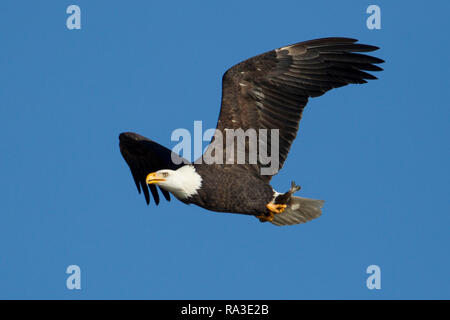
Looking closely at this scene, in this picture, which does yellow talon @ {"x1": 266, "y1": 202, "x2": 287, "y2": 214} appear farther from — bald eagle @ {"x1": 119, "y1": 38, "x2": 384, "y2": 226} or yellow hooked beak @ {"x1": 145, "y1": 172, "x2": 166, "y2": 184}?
yellow hooked beak @ {"x1": 145, "y1": 172, "x2": 166, "y2": 184}

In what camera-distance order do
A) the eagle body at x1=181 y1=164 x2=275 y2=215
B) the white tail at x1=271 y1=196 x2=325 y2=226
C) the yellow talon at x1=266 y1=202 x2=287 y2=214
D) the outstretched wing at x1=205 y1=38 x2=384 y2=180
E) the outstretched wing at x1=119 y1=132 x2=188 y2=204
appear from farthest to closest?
the outstretched wing at x1=119 y1=132 x2=188 y2=204 < the white tail at x1=271 y1=196 x2=325 y2=226 < the yellow talon at x1=266 y1=202 x2=287 y2=214 < the outstretched wing at x1=205 y1=38 x2=384 y2=180 < the eagle body at x1=181 y1=164 x2=275 y2=215

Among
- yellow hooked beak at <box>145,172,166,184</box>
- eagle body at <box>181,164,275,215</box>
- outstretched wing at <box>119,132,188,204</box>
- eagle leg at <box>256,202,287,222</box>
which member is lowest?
eagle leg at <box>256,202,287,222</box>

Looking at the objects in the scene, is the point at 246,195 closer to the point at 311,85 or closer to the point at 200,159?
the point at 200,159

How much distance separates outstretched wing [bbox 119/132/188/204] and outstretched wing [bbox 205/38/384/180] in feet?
5.48

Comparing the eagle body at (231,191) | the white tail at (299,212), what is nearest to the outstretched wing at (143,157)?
the eagle body at (231,191)

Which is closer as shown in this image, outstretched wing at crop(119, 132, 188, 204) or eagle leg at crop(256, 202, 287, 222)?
eagle leg at crop(256, 202, 287, 222)

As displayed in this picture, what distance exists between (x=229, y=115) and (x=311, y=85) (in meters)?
1.09

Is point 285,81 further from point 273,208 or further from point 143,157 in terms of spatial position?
point 143,157

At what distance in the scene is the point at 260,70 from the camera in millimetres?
10352

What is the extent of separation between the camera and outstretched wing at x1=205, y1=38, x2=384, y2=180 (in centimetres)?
1035

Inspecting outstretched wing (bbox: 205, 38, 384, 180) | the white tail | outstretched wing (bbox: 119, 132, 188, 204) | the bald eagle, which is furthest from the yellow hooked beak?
the white tail

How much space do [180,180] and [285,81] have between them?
1.79 metres

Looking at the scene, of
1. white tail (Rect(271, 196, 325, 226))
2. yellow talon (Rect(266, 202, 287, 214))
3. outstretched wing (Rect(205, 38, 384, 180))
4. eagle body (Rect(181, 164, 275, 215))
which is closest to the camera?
eagle body (Rect(181, 164, 275, 215))
